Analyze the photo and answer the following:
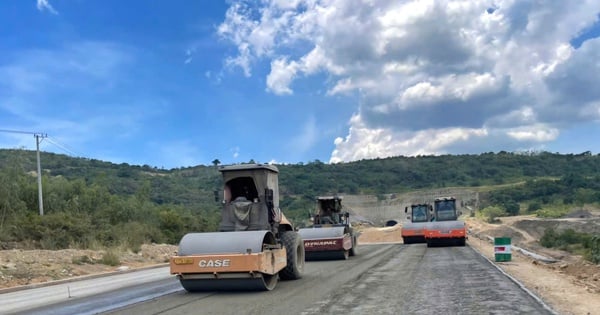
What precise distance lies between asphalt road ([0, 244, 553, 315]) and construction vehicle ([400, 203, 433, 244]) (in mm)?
20462

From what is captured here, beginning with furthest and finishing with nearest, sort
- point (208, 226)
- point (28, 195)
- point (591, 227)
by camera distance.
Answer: point (591, 227)
point (208, 226)
point (28, 195)

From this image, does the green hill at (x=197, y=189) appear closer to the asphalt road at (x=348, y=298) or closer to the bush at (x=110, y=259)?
the bush at (x=110, y=259)

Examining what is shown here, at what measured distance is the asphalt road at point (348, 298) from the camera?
10.5 metres

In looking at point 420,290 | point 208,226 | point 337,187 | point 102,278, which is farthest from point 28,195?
point 337,187

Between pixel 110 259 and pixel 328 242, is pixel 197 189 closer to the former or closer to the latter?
pixel 110 259

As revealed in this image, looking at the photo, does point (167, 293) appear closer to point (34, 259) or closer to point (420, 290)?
point (420, 290)

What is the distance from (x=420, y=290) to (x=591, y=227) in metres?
53.6

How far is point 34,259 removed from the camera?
983 inches

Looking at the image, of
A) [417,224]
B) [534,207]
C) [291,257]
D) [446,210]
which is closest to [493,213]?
[534,207]

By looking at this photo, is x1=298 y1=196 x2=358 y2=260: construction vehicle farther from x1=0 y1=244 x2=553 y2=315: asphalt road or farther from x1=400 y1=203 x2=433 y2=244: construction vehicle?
x1=400 y1=203 x2=433 y2=244: construction vehicle

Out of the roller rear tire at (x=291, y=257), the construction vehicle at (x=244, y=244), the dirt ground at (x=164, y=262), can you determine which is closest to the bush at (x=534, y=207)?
the dirt ground at (x=164, y=262)

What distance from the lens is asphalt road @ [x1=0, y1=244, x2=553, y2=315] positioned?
10.5 metres

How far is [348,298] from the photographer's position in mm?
11898

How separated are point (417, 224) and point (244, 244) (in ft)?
87.3
